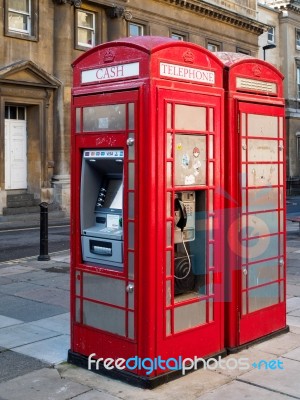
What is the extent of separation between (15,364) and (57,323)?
4.83ft

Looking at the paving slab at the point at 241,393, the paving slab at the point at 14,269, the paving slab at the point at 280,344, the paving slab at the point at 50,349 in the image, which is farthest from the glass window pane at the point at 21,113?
the paving slab at the point at 241,393

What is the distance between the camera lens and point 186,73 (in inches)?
199

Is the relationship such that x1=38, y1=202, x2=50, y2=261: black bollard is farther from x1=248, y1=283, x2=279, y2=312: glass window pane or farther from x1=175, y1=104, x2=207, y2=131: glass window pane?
x1=175, y1=104, x2=207, y2=131: glass window pane

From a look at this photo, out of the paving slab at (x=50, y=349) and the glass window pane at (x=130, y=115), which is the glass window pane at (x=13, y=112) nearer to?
the paving slab at (x=50, y=349)

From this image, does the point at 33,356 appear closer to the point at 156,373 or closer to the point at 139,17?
the point at 156,373

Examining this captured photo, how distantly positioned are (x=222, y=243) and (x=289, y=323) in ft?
6.66

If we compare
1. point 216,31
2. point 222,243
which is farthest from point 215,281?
point 216,31

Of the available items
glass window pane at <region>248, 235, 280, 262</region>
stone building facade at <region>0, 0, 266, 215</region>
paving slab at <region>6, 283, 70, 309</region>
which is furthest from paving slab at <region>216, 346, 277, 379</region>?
stone building facade at <region>0, 0, 266, 215</region>

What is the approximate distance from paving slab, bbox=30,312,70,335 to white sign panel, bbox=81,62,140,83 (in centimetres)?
297

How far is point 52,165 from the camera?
76.4ft

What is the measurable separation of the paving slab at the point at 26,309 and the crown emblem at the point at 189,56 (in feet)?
12.7

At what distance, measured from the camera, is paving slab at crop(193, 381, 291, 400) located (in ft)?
15.2

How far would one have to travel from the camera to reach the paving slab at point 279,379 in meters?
4.79

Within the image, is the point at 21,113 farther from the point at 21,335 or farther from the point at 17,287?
the point at 21,335
